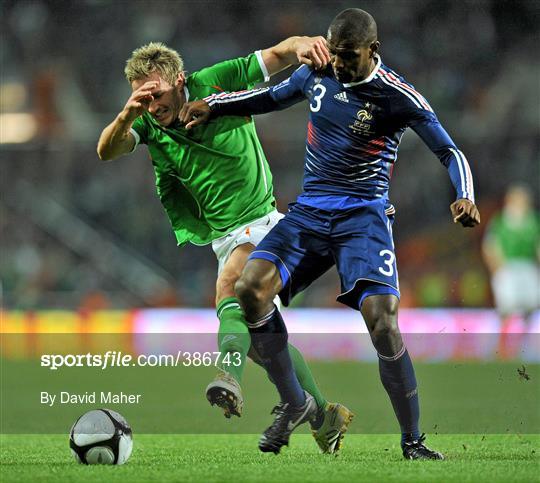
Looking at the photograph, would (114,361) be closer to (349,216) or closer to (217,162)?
(217,162)

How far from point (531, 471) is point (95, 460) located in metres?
2.04

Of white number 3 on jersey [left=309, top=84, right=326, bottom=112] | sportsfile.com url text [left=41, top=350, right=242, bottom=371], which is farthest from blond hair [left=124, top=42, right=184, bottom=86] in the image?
sportsfile.com url text [left=41, top=350, right=242, bottom=371]

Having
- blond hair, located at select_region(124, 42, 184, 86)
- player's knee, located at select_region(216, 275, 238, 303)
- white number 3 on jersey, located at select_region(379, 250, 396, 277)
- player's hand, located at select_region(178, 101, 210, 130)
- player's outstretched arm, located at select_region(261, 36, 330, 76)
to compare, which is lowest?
player's knee, located at select_region(216, 275, 238, 303)

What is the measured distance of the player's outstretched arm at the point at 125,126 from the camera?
5652 millimetres

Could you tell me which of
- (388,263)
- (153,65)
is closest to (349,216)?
(388,263)

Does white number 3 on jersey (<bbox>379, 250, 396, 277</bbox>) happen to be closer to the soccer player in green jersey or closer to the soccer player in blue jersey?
the soccer player in blue jersey

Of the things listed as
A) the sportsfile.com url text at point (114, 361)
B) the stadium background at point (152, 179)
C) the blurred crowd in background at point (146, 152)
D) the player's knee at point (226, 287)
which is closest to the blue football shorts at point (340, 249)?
the player's knee at point (226, 287)

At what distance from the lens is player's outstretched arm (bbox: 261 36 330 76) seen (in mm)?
5691

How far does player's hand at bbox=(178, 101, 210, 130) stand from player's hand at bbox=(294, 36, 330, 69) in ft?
1.92

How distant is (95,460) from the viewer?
5.21m

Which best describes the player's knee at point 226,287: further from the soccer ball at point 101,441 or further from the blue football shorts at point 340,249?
the soccer ball at point 101,441

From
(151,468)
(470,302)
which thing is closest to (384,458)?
(151,468)

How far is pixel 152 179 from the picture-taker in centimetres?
1705

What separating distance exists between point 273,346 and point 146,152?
1181 centimetres
